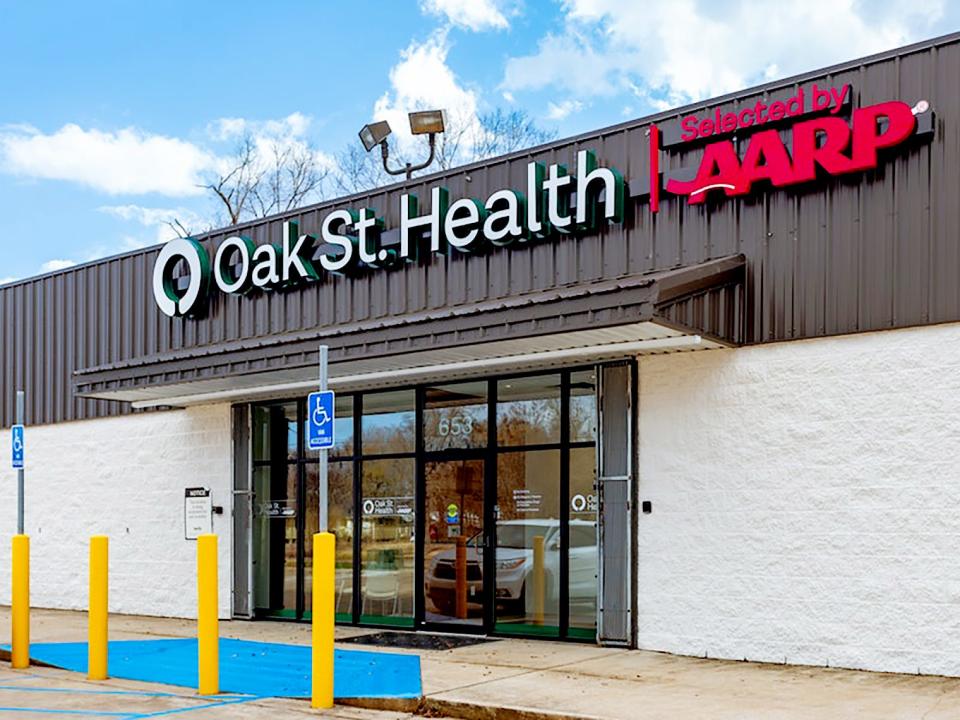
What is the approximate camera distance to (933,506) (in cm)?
1022

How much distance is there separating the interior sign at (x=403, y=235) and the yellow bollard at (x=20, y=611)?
16.0 ft

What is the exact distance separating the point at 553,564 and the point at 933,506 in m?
4.22

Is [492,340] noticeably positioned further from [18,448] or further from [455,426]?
[18,448]

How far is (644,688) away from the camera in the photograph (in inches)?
382

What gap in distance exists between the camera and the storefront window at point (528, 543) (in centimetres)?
1297

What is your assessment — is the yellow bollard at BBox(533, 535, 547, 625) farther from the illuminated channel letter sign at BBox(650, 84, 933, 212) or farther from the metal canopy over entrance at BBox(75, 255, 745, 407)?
the illuminated channel letter sign at BBox(650, 84, 933, 212)

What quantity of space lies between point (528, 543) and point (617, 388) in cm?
207

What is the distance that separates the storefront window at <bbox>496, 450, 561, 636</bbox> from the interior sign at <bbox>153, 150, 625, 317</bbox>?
8.33 ft

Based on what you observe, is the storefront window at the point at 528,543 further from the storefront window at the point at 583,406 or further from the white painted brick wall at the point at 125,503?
the white painted brick wall at the point at 125,503

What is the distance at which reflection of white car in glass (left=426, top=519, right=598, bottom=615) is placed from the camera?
12.7 meters

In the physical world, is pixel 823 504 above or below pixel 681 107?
below

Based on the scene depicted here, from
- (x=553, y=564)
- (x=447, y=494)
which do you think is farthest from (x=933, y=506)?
(x=447, y=494)

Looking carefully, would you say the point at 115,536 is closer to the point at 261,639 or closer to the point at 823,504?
the point at 261,639

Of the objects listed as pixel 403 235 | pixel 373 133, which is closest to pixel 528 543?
pixel 403 235
